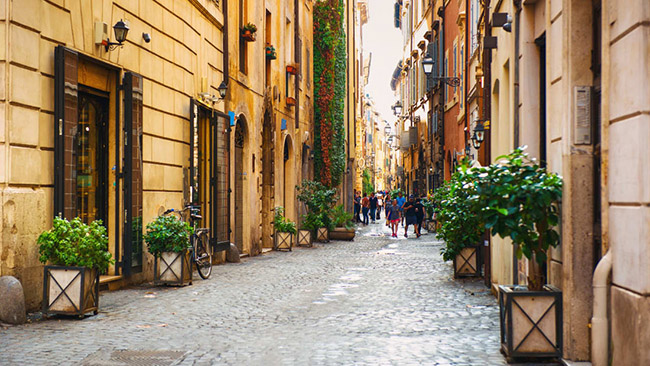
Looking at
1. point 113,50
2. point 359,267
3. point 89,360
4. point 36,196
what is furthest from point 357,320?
point 359,267

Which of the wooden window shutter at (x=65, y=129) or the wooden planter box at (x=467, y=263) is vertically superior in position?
the wooden window shutter at (x=65, y=129)

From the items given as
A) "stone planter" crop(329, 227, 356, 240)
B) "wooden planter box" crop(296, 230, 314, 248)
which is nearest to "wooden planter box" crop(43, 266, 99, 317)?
"wooden planter box" crop(296, 230, 314, 248)

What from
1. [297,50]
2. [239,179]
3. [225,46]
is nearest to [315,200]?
[297,50]

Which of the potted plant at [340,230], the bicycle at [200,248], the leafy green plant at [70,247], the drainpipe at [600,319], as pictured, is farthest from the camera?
the potted plant at [340,230]

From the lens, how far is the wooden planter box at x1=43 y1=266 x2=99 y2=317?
8703mm

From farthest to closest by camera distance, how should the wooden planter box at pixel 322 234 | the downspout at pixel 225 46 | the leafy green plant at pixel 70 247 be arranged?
1. the wooden planter box at pixel 322 234
2. the downspout at pixel 225 46
3. the leafy green plant at pixel 70 247

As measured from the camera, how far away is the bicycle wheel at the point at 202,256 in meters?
13.5

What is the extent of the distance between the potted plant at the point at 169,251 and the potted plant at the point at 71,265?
2968 mm

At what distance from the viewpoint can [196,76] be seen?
51.5 ft

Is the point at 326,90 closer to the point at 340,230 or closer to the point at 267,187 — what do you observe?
the point at 340,230

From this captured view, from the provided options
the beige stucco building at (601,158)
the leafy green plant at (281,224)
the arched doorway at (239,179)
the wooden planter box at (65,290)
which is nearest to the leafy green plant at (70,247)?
the wooden planter box at (65,290)

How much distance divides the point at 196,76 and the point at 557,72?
10020 mm

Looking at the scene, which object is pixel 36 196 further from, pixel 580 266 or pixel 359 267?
pixel 359 267

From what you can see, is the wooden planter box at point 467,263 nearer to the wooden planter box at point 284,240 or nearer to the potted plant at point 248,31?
the potted plant at point 248,31
